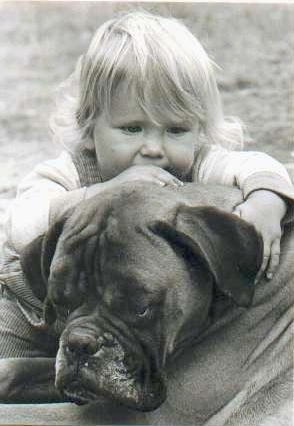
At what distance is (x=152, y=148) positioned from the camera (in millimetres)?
2365

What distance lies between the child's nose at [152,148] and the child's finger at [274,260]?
0.40 metres

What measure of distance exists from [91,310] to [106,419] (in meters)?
0.34

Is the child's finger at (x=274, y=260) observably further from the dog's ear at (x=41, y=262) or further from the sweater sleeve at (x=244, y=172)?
the dog's ear at (x=41, y=262)

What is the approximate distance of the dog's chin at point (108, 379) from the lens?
2.11m

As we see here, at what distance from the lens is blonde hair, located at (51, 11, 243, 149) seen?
7.71 feet

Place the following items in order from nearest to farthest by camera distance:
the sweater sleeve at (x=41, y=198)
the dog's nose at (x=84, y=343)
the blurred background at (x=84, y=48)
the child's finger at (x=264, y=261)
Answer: the dog's nose at (x=84, y=343)
the child's finger at (x=264, y=261)
the sweater sleeve at (x=41, y=198)
the blurred background at (x=84, y=48)

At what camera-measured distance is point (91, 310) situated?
7.18ft

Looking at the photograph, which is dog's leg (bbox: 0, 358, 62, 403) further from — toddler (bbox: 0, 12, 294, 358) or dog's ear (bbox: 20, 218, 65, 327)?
dog's ear (bbox: 20, 218, 65, 327)

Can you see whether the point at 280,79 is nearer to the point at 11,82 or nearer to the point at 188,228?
the point at 188,228

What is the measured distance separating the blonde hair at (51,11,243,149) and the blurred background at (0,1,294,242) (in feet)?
0.22

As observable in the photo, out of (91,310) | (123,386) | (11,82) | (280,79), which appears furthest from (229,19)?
(123,386)

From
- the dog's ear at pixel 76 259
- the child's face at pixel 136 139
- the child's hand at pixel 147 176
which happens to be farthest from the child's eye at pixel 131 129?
the dog's ear at pixel 76 259

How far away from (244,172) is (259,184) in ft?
0.27

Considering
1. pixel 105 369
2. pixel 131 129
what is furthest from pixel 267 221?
pixel 105 369
